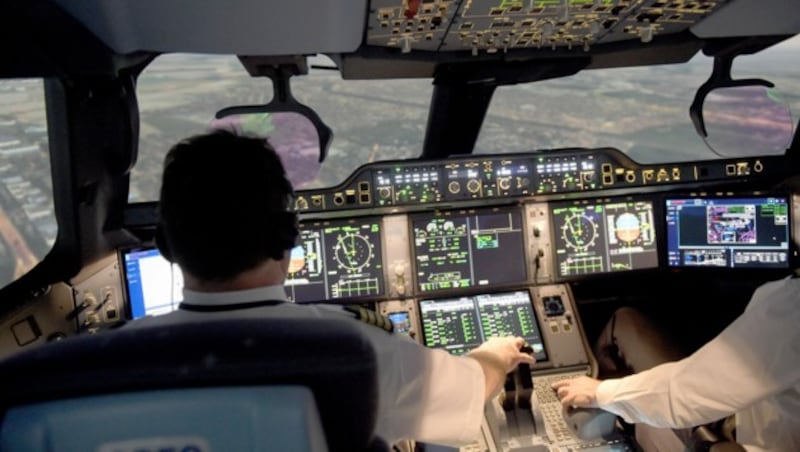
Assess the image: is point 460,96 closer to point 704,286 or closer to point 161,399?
point 704,286

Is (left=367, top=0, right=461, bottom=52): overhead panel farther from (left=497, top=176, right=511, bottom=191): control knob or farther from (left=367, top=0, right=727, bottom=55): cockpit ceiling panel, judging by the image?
(left=497, top=176, right=511, bottom=191): control knob

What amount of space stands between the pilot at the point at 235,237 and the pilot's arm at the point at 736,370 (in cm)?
87

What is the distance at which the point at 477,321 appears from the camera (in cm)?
268

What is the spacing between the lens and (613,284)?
3.08 m

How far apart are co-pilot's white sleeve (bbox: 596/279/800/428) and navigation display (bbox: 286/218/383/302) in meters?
1.28

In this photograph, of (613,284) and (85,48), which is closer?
(85,48)

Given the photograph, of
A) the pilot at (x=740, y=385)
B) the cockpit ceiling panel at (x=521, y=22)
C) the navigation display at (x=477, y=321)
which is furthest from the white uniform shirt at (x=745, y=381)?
the cockpit ceiling panel at (x=521, y=22)

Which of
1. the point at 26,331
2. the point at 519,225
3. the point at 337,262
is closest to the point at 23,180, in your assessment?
the point at 26,331

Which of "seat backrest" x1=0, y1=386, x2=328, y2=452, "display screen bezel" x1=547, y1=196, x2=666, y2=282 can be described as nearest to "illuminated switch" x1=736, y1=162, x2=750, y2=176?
"display screen bezel" x1=547, y1=196, x2=666, y2=282

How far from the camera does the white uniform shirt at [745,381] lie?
1568 mm

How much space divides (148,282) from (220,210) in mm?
1686

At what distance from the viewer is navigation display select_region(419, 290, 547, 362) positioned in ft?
8.68

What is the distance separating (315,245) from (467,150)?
1.19 meters

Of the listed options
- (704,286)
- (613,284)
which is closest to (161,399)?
(613,284)
